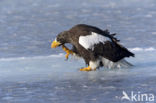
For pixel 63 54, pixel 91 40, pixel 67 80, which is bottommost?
pixel 67 80

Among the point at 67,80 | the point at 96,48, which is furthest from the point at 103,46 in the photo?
the point at 67,80

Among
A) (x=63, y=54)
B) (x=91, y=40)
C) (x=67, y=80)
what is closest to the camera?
(x=67, y=80)

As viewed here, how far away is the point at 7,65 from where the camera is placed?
7559 mm

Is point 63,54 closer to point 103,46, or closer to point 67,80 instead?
point 103,46

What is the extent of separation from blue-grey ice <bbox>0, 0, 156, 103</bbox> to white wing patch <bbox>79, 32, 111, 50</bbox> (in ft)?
1.39

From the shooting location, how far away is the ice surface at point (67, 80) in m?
5.21

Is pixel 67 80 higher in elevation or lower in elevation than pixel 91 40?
lower

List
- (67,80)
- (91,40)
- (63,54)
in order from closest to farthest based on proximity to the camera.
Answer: (67,80), (91,40), (63,54)

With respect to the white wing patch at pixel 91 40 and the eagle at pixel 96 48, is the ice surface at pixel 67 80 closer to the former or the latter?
the eagle at pixel 96 48

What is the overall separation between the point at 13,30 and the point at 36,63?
291 centimetres

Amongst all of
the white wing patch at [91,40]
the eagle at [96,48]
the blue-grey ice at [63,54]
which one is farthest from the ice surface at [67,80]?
the white wing patch at [91,40]

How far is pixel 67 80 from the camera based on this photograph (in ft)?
20.5

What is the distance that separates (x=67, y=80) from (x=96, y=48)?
2.93ft

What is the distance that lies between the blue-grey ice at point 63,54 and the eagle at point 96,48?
0.60ft
